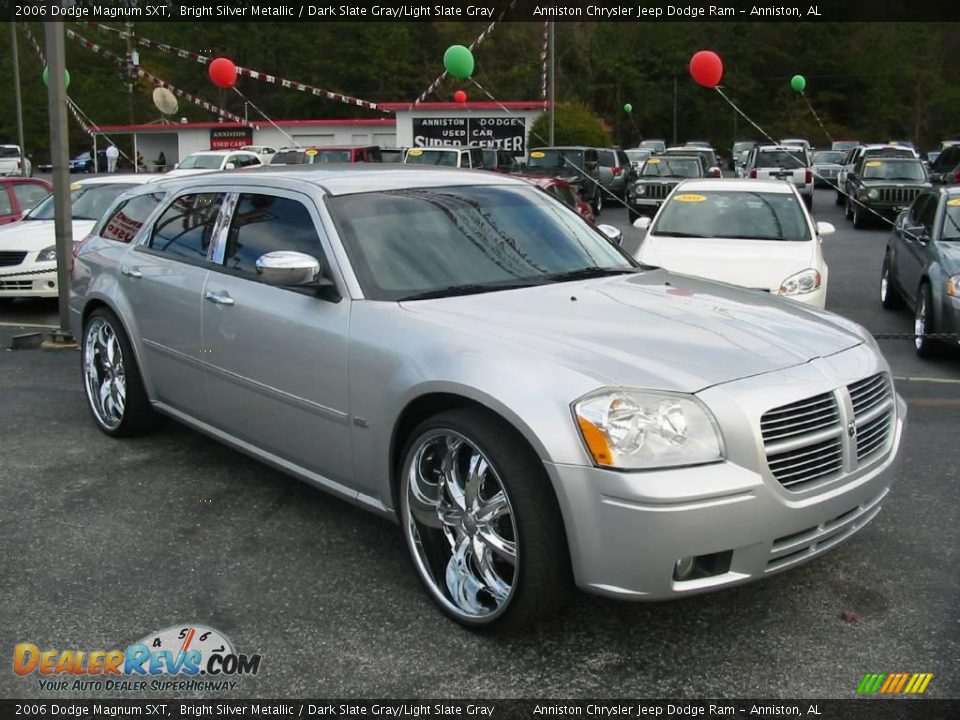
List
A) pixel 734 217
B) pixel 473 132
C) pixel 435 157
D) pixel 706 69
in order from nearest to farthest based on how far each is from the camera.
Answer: pixel 734 217 < pixel 706 69 < pixel 435 157 < pixel 473 132

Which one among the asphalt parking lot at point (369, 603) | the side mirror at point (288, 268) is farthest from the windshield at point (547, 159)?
the side mirror at point (288, 268)

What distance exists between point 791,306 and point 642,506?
5.75 ft

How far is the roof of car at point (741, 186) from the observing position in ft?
34.3

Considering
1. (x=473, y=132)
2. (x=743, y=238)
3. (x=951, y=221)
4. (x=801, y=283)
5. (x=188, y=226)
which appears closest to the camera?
(x=188, y=226)

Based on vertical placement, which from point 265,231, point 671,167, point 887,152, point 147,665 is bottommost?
point 147,665

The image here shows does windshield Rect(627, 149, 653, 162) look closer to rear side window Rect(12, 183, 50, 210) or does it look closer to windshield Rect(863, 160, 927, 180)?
windshield Rect(863, 160, 927, 180)

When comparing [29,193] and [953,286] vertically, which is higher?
[29,193]

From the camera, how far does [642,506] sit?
301 cm

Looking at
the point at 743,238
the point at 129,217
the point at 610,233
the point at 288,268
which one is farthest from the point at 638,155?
the point at 288,268

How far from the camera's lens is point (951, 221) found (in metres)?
9.22

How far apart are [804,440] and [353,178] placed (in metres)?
2.50

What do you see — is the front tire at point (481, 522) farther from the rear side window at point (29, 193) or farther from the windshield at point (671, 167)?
the windshield at point (671, 167)

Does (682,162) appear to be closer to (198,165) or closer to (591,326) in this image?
(198,165)

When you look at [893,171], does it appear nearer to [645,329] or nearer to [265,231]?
[265,231]
